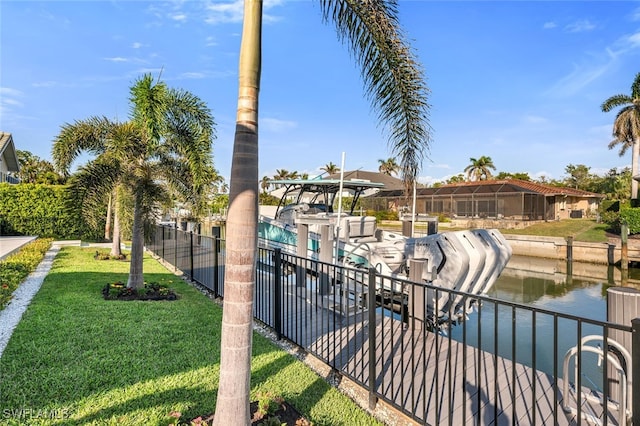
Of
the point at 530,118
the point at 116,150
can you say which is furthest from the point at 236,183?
the point at 530,118

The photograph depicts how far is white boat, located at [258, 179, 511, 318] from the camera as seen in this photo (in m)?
6.70

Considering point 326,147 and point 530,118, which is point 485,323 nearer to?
point 326,147

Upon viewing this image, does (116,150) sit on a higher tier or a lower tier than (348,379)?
higher

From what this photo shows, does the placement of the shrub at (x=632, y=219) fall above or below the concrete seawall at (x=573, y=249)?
above

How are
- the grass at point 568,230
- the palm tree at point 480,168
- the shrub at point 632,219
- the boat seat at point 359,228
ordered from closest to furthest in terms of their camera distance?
the boat seat at point 359,228, the shrub at point 632,219, the grass at point 568,230, the palm tree at point 480,168

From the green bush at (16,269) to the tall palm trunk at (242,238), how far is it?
17.3 feet

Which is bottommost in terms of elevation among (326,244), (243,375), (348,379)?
(348,379)

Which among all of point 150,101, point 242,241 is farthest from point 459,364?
point 150,101

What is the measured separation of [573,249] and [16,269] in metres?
23.1

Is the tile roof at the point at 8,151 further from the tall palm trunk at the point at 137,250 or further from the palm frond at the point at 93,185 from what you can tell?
the tall palm trunk at the point at 137,250

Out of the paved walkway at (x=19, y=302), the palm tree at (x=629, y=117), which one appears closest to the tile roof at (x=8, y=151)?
the paved walkway at (x=19, y=302)

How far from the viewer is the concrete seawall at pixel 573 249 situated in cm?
1691

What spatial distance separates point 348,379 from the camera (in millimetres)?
3439

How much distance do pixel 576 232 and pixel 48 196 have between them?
2944 cm
